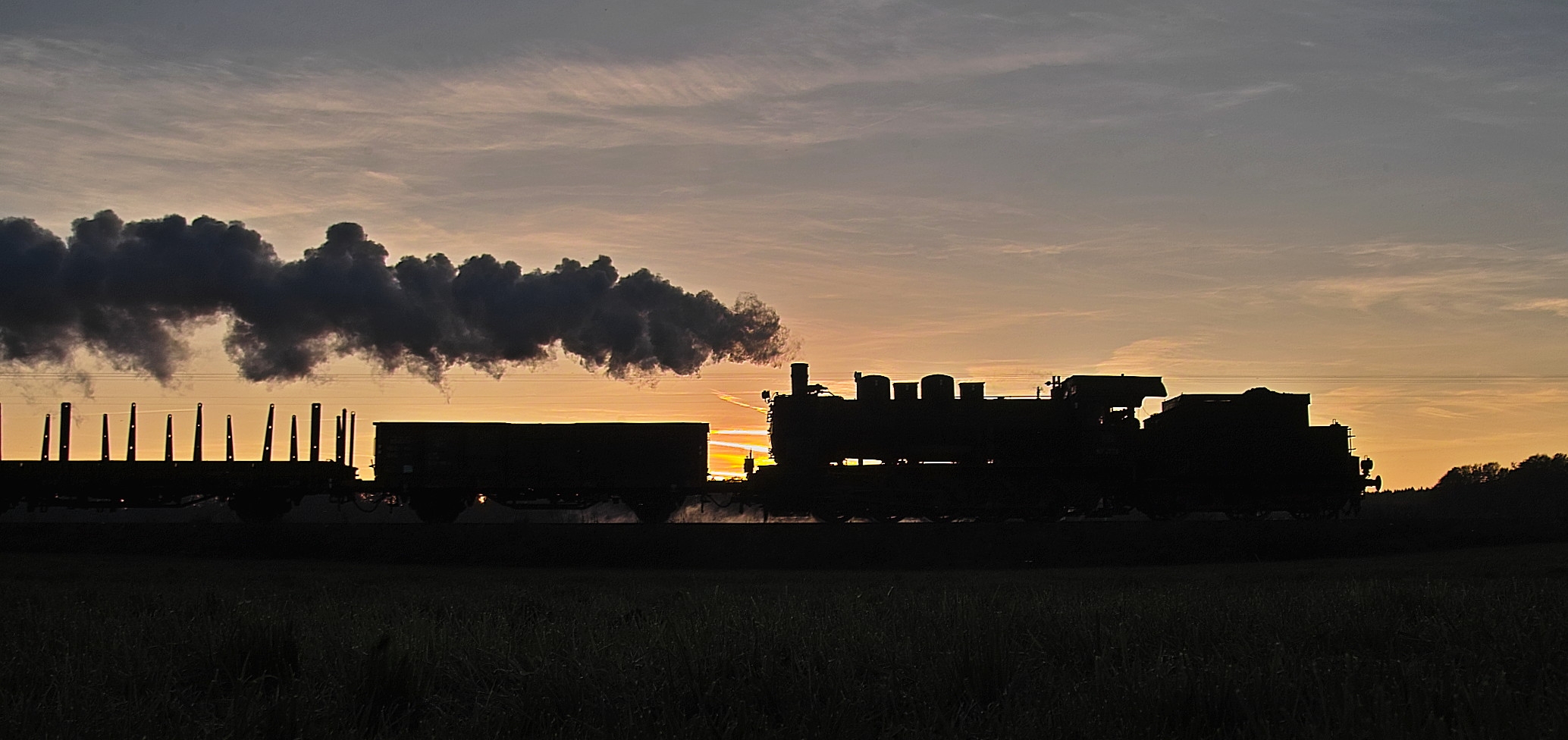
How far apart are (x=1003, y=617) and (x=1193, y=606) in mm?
2087

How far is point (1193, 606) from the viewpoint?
11227 mm

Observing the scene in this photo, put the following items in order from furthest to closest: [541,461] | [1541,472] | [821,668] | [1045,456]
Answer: [1541,472] → [541,461] → [1045,456] → [821,668]

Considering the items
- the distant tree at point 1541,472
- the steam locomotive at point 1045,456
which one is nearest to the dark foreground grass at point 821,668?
the steam locomotive at point 1045,456

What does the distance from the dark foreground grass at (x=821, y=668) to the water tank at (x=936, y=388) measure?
16031 mm

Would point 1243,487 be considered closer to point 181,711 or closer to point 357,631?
point 357,631

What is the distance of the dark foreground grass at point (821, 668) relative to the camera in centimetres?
699

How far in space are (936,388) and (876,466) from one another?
8.17 feet

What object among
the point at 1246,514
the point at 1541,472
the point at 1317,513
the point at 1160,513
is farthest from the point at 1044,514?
the point at 1541,472

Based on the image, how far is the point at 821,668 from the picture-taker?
28.9 feet

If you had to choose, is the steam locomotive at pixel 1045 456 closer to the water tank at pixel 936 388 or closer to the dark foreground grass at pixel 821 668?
the water tank at pixel 936 388

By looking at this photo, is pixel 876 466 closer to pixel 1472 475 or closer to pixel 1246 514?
pixel 1246 514

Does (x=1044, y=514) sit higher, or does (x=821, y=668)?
(x=1044, y=514)

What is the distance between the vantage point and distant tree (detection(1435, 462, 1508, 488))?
2454 inches

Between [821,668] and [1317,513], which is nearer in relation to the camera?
[821,668]
